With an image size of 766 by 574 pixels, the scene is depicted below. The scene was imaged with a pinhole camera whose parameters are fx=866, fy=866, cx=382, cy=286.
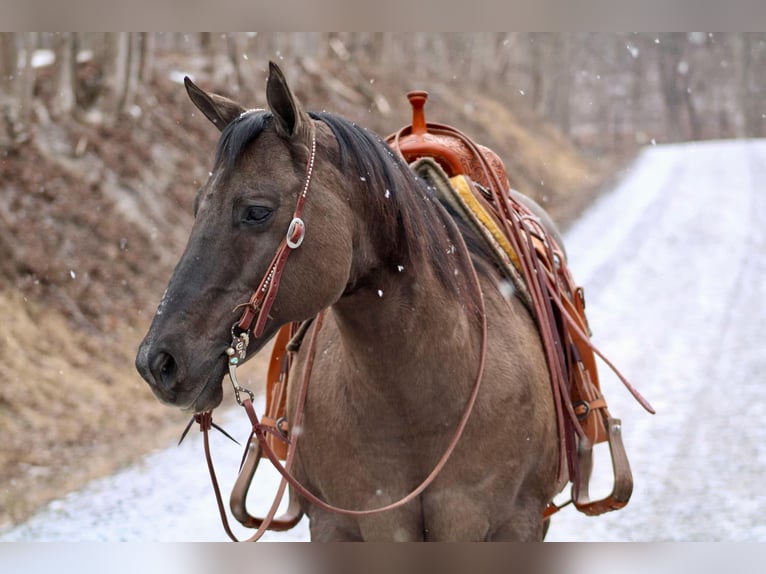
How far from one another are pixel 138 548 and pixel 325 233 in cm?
200

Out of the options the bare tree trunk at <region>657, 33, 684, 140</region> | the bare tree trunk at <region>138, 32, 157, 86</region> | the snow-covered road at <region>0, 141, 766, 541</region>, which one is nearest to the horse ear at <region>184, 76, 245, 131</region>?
the snow-covered road at <region>0, 141, 766, 541</region>

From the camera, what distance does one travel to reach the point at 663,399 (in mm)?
7527

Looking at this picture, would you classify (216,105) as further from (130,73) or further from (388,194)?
(130,73)

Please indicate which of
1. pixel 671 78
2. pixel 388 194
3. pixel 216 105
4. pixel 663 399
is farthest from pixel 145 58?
pixel 671 78

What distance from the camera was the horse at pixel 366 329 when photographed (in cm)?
206

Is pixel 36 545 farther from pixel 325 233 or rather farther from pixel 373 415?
pixel 325 233

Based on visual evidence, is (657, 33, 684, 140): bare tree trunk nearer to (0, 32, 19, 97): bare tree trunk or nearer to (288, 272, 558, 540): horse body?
(0, 32, 19, 97): bare tree trunk

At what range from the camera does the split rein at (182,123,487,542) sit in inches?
81.3

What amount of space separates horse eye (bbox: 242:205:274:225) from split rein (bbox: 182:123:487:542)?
0.22ft

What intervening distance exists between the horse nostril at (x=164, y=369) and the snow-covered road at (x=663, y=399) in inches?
135

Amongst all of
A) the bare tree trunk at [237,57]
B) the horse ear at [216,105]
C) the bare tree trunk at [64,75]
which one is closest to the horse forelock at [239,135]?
the horse ear at [216,105]

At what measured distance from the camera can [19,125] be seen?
9.12 meters

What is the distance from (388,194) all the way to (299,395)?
80cm

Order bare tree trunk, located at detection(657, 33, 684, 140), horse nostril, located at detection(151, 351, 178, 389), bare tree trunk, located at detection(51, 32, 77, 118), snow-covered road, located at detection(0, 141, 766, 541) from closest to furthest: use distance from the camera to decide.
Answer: horse nostril, located at detection(151, 351, 178, 389), snow-covered road, located at detection(0, 141, 766, 541), bare tree trunk, located at detection(51, 32, 77, 118), bare tree trunk, located at detection(657, 33, 684, 140)
